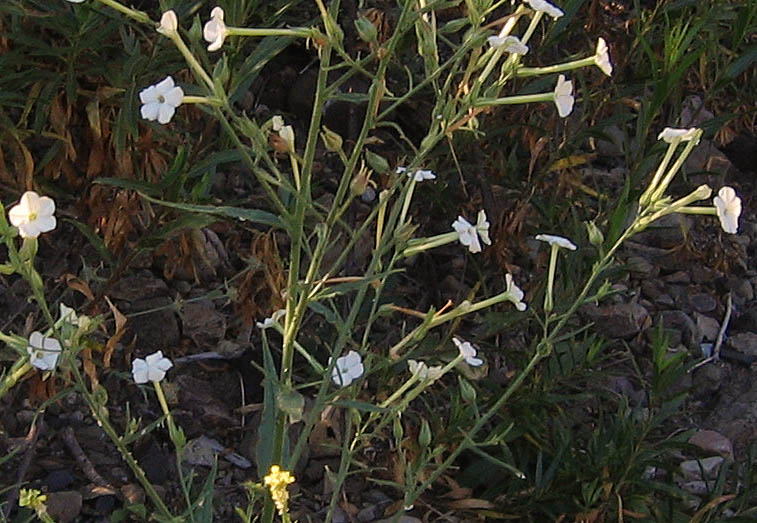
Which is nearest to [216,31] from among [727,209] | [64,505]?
[727,209]

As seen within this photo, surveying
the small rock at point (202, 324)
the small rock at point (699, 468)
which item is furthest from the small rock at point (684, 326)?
the small rock at point (202, 324)

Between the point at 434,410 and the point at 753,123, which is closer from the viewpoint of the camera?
the point at 434,410

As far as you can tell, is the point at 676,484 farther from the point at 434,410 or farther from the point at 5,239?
the point at 5,239

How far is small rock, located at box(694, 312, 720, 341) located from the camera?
10.4ft

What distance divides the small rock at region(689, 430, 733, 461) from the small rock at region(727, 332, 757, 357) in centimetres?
41

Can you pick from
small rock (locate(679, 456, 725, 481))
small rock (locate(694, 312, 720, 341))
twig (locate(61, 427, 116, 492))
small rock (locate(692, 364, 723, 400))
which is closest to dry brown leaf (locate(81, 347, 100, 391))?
twig (locate(61, 427, 116, 492))

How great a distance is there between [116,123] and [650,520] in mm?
1294

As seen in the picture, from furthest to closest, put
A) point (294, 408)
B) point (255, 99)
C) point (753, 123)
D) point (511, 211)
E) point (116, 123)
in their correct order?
point (753, 123) < point (255, 99) < point (511, 211) < point (116, 123) < point (294, 408)

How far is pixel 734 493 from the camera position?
2.44 metres

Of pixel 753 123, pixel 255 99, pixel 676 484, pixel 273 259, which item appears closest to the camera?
pixel 273 259

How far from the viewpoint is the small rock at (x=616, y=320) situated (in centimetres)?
302

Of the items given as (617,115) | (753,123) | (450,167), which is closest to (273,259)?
(450,167)

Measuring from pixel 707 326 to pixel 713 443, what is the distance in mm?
498

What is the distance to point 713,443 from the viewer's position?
2.77 meters
